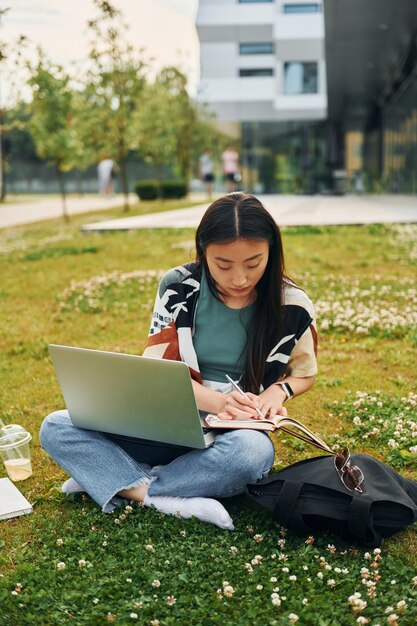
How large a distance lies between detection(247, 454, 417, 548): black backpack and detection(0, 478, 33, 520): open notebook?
3.91ft

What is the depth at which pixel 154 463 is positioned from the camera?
388 cm

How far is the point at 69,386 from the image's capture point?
369 cm

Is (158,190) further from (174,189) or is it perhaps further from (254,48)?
(254,48)

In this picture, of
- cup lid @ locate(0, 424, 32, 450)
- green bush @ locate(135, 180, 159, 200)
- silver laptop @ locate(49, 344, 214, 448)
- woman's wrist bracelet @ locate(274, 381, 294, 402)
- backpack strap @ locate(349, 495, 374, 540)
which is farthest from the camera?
green bush @ locate(135, 180, 159, 200)

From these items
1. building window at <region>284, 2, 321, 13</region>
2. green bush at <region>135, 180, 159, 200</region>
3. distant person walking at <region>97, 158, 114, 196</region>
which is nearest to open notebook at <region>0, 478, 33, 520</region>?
distant person walking at <region>97, 158, 114, 196</region>

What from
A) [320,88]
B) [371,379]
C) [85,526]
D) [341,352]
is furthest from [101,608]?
[320,88]

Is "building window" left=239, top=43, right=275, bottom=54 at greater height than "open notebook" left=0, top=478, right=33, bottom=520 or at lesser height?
greater

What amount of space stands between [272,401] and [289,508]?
21.7 inches

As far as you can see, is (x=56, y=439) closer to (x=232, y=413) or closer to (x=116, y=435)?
(x=116, y=435)

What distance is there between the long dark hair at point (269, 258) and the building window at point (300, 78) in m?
38.2

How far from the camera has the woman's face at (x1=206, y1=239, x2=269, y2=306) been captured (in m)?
3.50

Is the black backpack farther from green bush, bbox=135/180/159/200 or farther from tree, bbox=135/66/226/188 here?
green bush, bbox=135/180/159/200

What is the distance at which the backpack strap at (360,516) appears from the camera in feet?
10.4

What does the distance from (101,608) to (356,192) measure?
34.2 meters
